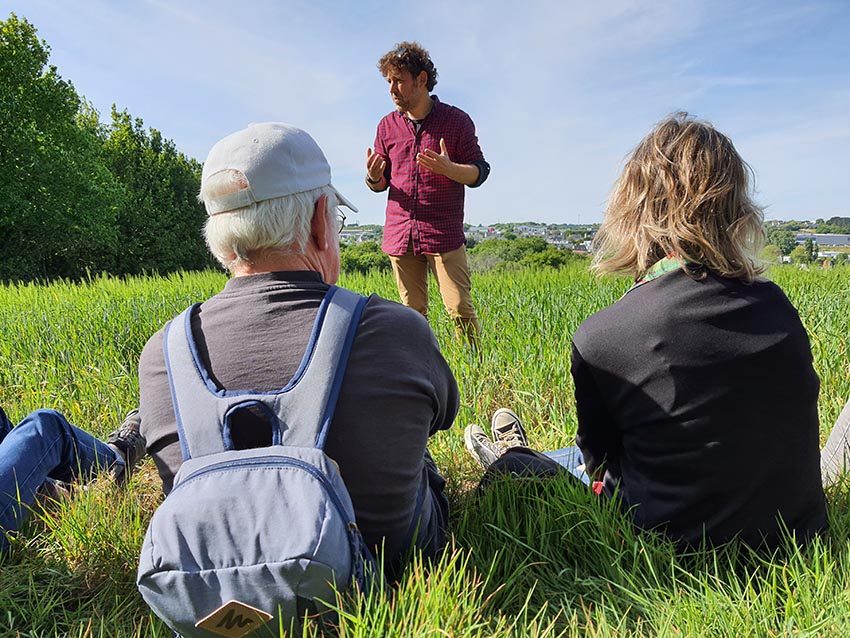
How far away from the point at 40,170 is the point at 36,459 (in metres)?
26.8

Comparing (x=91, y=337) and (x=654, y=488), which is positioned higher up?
(x=91, y=337)

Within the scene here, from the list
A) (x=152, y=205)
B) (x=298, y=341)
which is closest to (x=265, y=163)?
(x=298, y=341)

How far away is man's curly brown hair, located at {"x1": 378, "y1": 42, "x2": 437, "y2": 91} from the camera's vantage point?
4172 mm

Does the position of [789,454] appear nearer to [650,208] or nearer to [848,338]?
[650,208]

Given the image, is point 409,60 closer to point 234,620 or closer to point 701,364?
point 701,364

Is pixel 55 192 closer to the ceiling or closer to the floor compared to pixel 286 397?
closer to the ceiling

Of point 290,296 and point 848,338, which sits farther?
point 848,338

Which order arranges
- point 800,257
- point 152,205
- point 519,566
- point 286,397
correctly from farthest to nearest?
point 152,205, point 800,257, point 519,566, point 286,397

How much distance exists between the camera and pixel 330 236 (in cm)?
164

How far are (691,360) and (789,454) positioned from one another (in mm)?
374

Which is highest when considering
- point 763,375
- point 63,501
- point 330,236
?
point 330,236

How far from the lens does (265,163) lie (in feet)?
4.86

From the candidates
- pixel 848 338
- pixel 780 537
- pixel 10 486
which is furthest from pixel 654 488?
pixel 848 338

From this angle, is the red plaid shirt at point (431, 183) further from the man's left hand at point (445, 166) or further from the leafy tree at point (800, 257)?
the leafy tree at point (800, 257)
